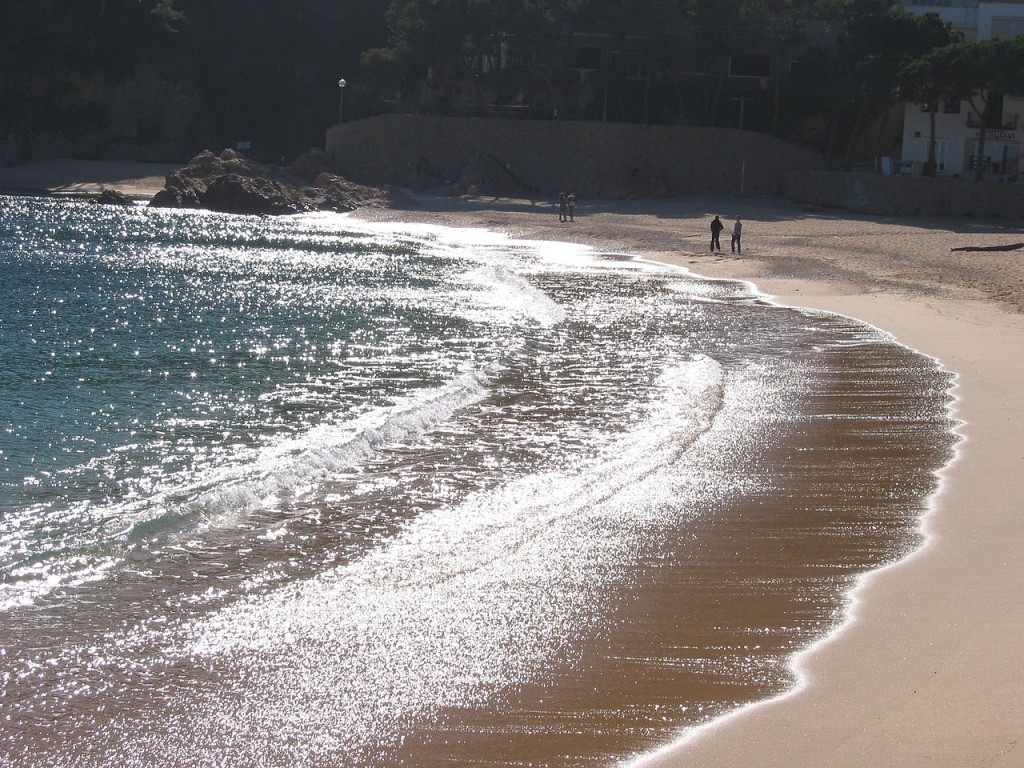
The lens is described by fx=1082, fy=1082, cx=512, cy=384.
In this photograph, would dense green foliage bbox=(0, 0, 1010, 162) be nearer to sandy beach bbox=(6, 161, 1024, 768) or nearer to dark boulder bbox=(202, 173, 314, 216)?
dark boulder bbox=(202, 173, 314, 216)

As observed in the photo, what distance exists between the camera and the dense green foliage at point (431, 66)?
51562 mm

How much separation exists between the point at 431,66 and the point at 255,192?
12.1 m

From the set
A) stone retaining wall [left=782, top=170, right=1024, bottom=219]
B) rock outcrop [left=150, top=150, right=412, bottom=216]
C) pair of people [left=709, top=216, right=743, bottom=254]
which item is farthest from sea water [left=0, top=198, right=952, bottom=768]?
rock outcrop [left=150, top=150, right=412, bottom=216]

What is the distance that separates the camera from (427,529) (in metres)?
8.46

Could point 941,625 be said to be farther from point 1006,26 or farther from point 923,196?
point 1006,26

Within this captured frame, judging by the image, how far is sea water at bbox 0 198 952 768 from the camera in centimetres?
552

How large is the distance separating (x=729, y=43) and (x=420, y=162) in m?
17.5

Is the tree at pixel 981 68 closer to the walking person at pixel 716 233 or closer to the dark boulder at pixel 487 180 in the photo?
the walking person at pixel 716 233

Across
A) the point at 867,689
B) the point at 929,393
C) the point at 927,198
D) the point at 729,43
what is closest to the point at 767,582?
the point at 867,689

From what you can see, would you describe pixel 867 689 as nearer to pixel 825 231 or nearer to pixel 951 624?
Answer: pixel 951 624

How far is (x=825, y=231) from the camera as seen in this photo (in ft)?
132

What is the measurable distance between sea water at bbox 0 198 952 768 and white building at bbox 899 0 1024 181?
3323cm

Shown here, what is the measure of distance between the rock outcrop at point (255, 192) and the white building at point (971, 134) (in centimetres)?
2423

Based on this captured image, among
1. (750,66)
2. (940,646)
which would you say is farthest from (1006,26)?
(940,646)
